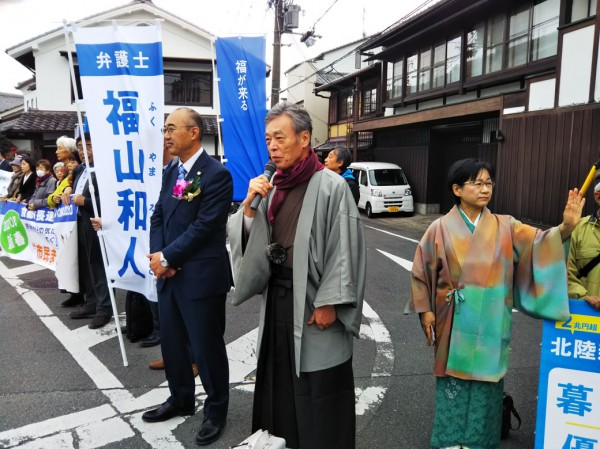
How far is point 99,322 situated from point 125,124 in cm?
258

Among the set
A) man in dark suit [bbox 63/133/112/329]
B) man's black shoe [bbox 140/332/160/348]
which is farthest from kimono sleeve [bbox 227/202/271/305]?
man in dark suit [bbox 63/133/112/329]

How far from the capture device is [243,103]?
6.88 meters

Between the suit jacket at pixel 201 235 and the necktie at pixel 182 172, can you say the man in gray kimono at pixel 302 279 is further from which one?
the necktie at pixel 182 172

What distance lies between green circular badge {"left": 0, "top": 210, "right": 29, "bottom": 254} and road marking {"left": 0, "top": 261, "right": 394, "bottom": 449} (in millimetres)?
1636

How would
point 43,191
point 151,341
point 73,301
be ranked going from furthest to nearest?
point 43,191 → point 73,301 → point 151,341

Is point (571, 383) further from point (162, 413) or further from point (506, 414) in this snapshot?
point (162, 413)

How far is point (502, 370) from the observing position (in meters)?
2.68

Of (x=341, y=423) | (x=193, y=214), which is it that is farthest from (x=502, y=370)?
(x=193, y=214)

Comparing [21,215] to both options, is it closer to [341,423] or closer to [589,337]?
[341,423]

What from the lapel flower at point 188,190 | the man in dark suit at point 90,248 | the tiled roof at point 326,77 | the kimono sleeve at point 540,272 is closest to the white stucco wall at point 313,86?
the tiled roof at point 326,77

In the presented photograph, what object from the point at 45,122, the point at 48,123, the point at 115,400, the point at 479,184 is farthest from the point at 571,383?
the point at 45,122

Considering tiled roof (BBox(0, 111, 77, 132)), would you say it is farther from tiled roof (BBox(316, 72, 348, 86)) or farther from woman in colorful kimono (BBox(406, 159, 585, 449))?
woman in colorful kimono (BBox(406, 159, 585, 449))

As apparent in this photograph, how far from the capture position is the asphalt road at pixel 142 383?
313cm

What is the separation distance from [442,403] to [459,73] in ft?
45.5
